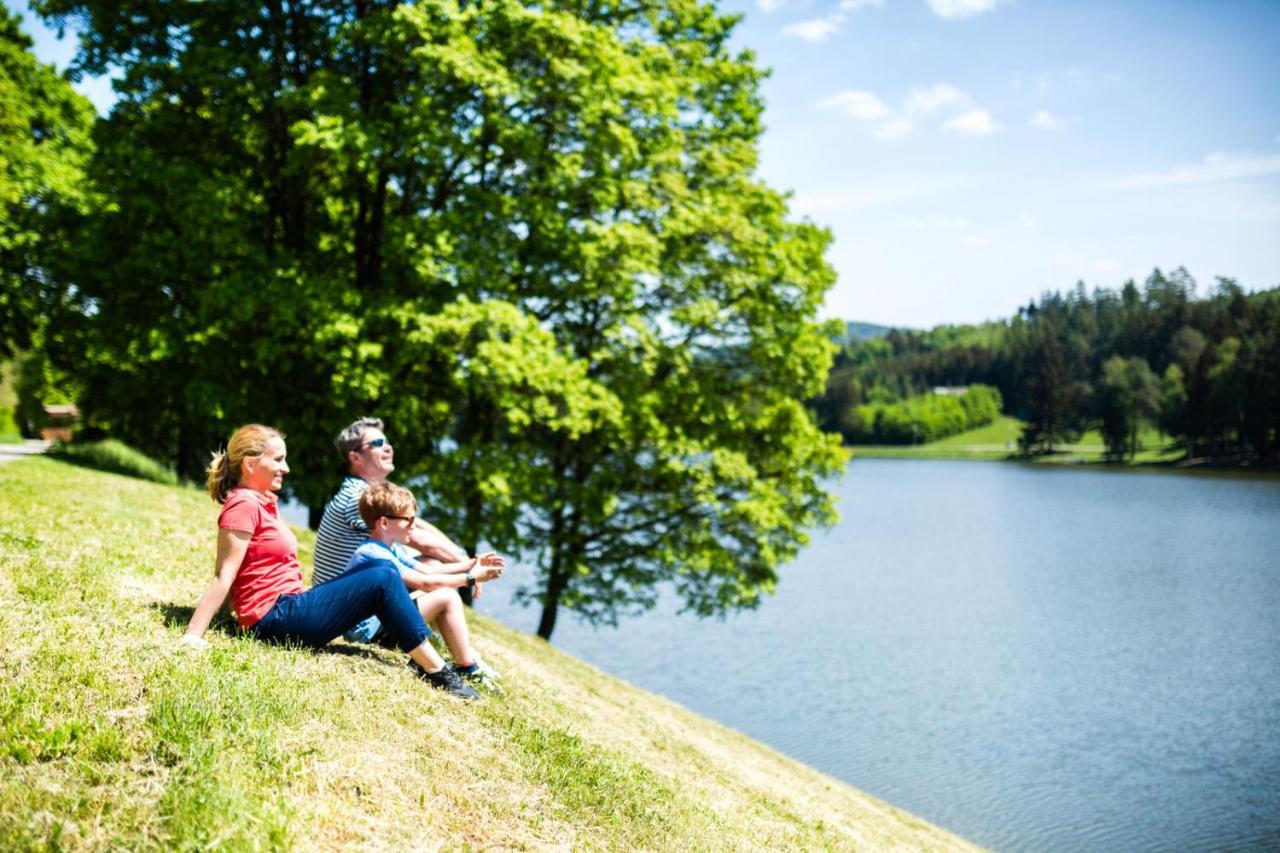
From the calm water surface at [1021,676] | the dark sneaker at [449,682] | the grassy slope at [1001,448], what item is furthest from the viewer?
the grassy slope at [1001,448]

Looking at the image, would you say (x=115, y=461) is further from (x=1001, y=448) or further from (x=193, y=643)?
(x=1001, y=448)

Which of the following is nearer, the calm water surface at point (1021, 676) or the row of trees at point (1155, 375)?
the calm water surface at point (1021, 676)

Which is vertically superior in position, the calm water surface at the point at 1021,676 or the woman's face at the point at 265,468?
the woman's face at the point at 265,468

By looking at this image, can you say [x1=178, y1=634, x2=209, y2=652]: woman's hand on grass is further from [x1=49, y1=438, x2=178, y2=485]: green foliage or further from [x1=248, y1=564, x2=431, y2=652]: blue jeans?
[x1=49, y1=438, x2=178, y2=485]: green foliage

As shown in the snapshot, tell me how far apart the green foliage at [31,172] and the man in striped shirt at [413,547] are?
15100mm

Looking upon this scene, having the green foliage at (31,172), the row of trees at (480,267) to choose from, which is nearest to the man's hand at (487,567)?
the row of trees at (480,267)

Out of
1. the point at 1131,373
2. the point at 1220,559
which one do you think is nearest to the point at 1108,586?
the point at 1220,559

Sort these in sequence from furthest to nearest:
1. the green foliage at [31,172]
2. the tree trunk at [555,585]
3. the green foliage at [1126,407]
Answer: the green foliage at [1126,407] < the green foliage at [31,172] < the tree trunk at [555,585]

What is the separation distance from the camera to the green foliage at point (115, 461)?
19219 mm

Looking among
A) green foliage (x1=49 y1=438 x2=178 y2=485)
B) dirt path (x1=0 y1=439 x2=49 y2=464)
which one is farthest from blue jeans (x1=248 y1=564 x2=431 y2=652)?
green foliage (x1=49 y1=438 x2=178 y2=485)

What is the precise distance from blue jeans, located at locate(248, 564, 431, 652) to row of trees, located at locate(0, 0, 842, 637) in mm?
7841

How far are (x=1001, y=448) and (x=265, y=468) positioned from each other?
15769 cm

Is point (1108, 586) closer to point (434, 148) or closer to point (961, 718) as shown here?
point (961, 718)

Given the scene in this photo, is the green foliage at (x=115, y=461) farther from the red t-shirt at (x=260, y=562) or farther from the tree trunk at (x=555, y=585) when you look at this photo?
the red t-shirt at (x=260, y=562)
